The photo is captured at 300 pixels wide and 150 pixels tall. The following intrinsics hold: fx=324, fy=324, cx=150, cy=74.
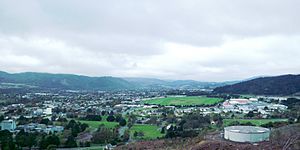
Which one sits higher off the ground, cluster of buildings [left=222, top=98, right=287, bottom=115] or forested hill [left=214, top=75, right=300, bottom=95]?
forested hill [left=214, top=75, right=300, bottom=95]

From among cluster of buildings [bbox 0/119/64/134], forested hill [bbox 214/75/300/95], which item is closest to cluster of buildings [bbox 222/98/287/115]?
forested hill [bbox 214/75/300/95]

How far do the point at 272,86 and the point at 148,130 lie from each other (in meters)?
62.6

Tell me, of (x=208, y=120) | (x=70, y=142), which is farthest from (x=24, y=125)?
(x=208, y=120)

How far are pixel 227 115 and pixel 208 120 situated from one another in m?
7.33

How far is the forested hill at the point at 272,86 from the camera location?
86438 mm

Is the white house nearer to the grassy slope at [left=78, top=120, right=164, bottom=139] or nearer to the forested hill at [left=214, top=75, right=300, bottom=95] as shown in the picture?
the grassy slope at [left=78, top=120, right=164, bottom=139]

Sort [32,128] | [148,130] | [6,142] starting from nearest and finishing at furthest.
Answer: [6,142]
[32,128]
[148,130]

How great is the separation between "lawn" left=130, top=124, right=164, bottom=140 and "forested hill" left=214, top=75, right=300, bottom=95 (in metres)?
53.4

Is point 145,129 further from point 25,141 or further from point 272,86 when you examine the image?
point 272,86

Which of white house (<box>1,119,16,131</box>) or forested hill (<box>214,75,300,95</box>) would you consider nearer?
white house (<box>1,119,16,131</box>)

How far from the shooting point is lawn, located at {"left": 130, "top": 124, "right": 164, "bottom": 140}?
37.5 meters

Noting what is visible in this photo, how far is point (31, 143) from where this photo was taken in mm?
31719

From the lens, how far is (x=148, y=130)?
41.1 m

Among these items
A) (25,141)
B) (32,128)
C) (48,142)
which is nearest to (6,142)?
(25,141)
